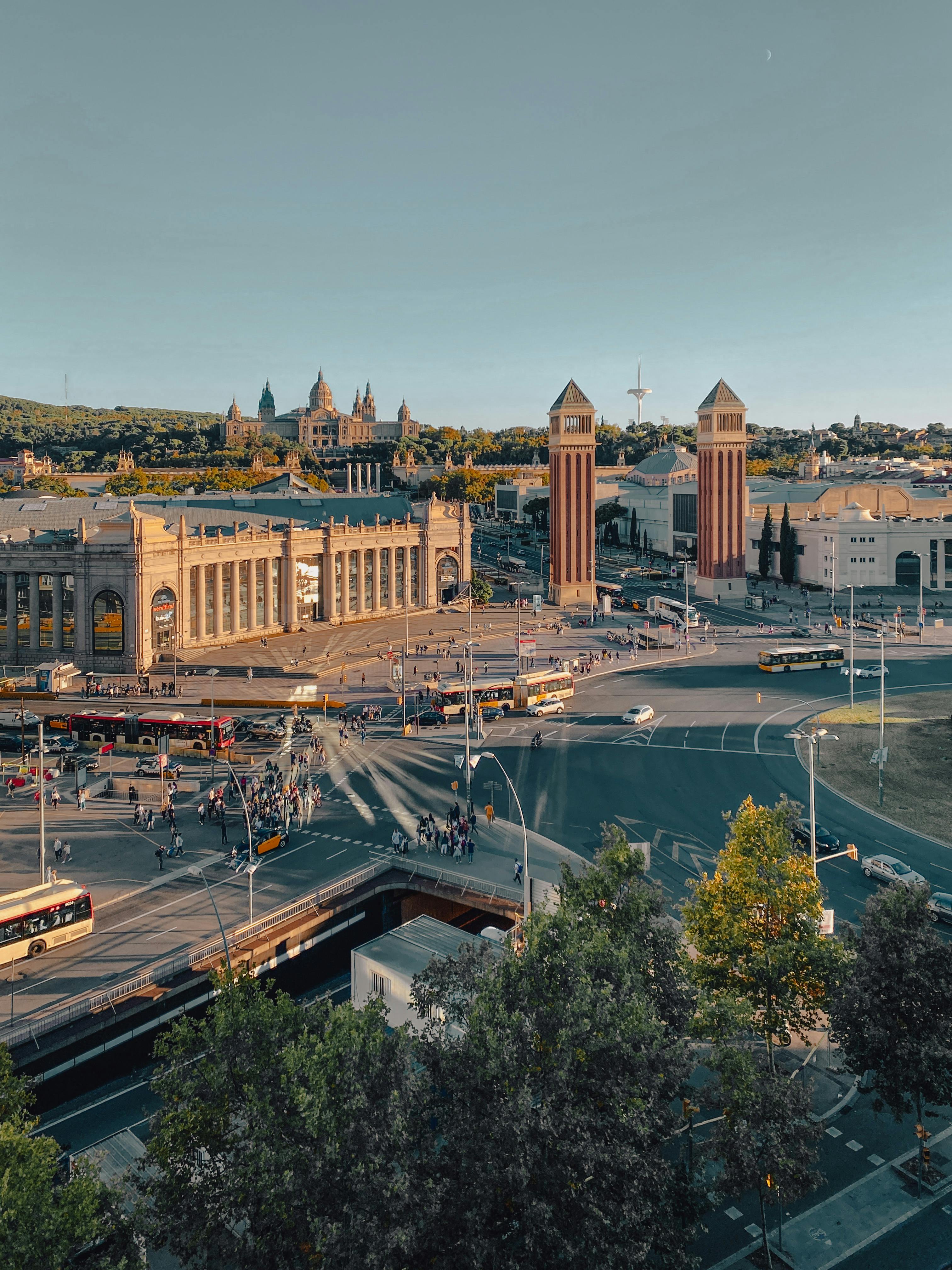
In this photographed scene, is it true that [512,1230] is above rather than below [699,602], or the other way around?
below

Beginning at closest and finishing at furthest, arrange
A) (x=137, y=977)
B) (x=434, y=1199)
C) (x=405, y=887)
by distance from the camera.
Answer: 1. (x=434, y=1199)
2. (x=137, y=977)
3. (x=405, y=887)

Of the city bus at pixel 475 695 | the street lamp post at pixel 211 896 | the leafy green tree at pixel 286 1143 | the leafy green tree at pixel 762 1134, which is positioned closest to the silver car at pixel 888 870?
the leafy green tree at pixel 762 1134

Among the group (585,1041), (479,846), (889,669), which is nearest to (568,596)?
(889,669)

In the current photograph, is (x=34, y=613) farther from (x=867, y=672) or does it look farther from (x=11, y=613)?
(x=867, y=672)

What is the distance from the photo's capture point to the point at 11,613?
86.0 metres

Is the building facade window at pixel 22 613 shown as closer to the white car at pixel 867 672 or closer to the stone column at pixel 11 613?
the stone column at pixel 11 613

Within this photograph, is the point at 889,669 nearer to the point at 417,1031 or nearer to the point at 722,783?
the point at 722,783

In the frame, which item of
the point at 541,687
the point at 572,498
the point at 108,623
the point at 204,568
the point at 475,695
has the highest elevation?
the point at 572,498

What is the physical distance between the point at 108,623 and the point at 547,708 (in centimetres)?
4004

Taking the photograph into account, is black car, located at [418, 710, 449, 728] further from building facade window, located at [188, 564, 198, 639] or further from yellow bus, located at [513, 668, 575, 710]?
building facade window, located at [188, 564, 198, 639]

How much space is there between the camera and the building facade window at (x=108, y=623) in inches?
3302

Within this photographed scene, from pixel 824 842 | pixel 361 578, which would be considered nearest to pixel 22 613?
pixel 361 578

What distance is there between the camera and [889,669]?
82.8 m

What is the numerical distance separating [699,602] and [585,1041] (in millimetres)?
113558
